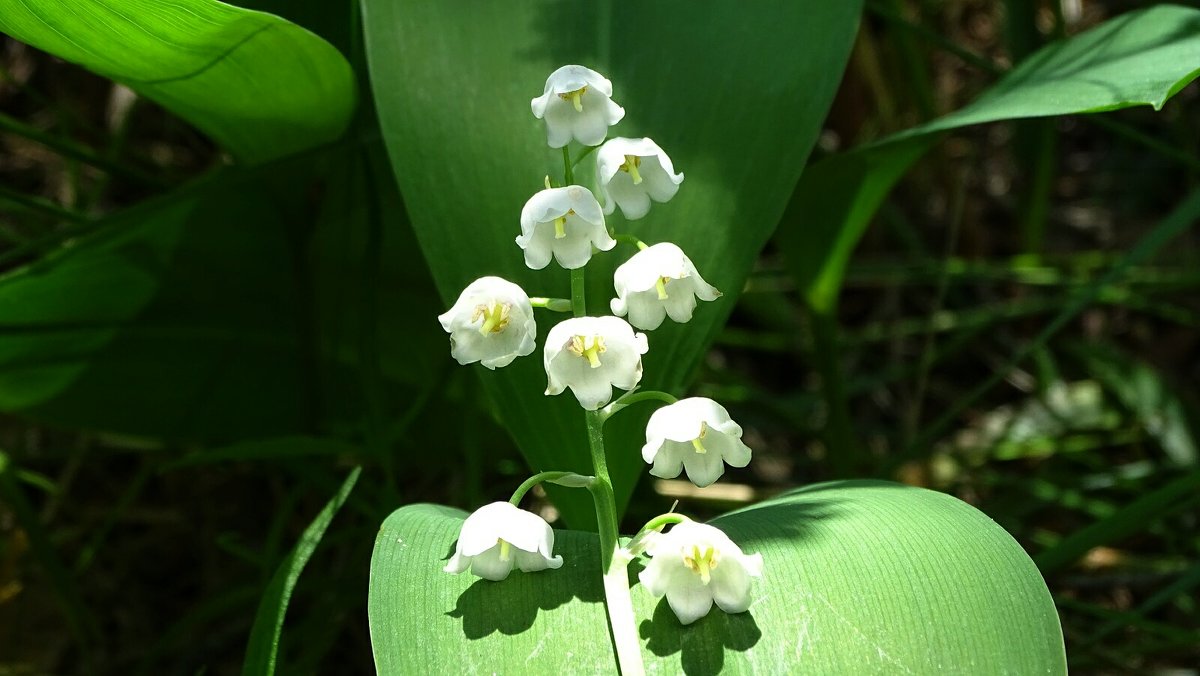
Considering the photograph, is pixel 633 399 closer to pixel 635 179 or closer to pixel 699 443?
pixel 699 443

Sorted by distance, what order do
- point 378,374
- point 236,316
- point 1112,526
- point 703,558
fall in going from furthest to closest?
point 236,316
point 378,374
point 1112,526
point 703,558

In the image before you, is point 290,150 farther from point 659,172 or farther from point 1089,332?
point 1089,332

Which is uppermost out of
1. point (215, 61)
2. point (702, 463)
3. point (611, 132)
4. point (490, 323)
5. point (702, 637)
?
point (215, 61)

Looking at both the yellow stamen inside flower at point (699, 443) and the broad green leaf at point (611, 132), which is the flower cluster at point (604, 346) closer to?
the yellow stamen inside flower at point (699, 443)

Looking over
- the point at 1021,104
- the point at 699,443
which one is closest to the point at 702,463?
the point at 699,443

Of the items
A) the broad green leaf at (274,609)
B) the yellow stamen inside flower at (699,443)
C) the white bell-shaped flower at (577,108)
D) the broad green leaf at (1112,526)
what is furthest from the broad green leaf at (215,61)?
the broad green leaf at (1112,526)

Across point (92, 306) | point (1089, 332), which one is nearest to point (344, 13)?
point (92, 306)

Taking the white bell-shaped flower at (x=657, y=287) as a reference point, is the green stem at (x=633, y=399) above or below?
below
